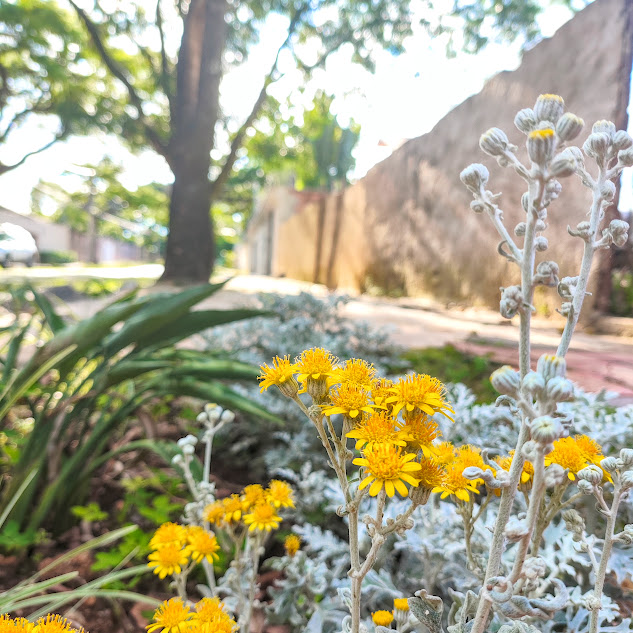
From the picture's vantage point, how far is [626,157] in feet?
1.77

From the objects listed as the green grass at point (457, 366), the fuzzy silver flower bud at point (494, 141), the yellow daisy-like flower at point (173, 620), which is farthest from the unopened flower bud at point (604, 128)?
the green grass at point (457, 366)

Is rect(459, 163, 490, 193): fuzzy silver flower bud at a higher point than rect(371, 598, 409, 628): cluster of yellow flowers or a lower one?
higher

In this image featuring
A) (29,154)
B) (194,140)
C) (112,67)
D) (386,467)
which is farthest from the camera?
(29,154)

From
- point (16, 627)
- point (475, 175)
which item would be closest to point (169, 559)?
point (16, 627)

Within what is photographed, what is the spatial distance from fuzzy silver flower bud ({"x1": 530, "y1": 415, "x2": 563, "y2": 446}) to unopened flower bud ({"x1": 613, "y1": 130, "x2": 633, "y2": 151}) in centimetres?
34

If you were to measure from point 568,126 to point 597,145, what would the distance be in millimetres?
77

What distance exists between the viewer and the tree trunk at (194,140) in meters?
5.84

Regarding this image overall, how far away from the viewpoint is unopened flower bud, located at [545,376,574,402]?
0.39 m

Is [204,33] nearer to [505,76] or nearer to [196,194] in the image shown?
[196,194]

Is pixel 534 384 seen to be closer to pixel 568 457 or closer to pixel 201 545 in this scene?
pixel 568 457

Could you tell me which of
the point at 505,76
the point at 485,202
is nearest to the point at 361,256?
the point at 505,76

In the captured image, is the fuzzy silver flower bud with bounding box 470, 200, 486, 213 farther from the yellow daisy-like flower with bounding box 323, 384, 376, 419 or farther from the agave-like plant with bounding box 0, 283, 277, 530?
the agave-like plant with bounding box 0, 283, 277, 530

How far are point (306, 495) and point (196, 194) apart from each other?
18.3 feet

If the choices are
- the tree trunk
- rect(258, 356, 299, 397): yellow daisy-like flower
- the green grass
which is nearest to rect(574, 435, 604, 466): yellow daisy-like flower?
rect(258, 356, 299, 397): yellow daisy-like flower
